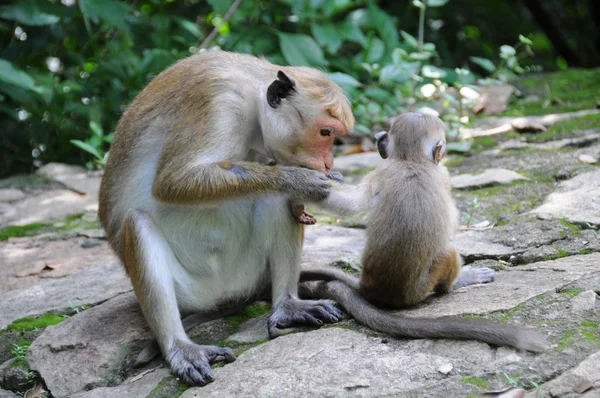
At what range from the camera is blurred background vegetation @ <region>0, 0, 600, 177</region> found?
8266 millimetres

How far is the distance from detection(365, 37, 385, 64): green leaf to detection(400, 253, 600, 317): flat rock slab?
4848mm

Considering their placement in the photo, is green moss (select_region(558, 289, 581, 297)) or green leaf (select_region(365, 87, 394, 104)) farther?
green leaf (select_region(365, 87, 394, 104))

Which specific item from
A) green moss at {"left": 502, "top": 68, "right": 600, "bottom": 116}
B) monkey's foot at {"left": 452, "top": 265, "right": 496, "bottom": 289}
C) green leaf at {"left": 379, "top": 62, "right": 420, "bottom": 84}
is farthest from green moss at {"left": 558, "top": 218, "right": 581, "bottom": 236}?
green moss at {"left": 502, "top": 68, "right": 600, "bottom": 116}

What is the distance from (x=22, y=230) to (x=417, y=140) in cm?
410

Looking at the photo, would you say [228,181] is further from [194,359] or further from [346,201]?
[194,359]

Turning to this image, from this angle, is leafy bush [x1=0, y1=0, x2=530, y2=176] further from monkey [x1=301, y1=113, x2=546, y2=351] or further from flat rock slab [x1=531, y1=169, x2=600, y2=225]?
monkey [x1=301, y1=113, x2=546, y2=351]

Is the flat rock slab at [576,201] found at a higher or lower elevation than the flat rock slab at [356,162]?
higher

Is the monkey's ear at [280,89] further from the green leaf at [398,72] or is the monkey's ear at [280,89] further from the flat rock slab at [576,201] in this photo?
the green leaf at [398,72]

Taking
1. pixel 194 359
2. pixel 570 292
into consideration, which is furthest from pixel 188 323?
pixel 570 292

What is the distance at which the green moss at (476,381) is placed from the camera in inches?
132

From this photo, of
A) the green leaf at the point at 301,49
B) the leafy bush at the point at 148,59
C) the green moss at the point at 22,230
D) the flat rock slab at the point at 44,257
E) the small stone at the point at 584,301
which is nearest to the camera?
the small stone at the point at 584,301

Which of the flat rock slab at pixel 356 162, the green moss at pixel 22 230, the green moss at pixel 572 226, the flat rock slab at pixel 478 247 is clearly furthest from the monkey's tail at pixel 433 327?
the green moss at pixel 22 230

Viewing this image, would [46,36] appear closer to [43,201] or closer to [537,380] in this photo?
[43,201]

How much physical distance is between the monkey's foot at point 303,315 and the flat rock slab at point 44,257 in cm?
225
